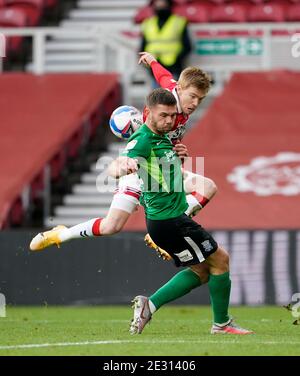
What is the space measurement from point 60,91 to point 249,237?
4512 mm

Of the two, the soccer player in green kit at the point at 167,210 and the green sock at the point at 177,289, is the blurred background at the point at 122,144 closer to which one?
the green sock at the point at 177,289

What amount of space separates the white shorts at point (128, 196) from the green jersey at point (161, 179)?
242 millimetres

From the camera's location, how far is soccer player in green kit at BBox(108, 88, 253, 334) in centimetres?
944

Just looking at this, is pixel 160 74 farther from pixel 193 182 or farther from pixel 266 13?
pixel 266 13

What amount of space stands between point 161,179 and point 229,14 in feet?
35.1

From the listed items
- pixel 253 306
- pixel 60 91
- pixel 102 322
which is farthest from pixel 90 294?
pixel 60 91

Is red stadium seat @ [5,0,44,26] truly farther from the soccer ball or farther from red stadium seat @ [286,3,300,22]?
the soccer ball

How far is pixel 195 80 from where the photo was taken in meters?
9.84

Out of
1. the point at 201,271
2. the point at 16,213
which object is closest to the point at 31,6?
the point at 16,213

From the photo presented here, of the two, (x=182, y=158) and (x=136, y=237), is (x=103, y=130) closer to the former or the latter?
(x=136, y=237)

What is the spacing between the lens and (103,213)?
57.0 feet

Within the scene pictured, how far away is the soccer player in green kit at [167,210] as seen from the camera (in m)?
9.44

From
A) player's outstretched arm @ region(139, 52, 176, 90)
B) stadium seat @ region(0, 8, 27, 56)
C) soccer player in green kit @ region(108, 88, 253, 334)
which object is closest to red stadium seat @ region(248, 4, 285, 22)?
stadium seat @ region(0, 8, 27, 56)

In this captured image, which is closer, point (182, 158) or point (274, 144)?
point (182, 158)
